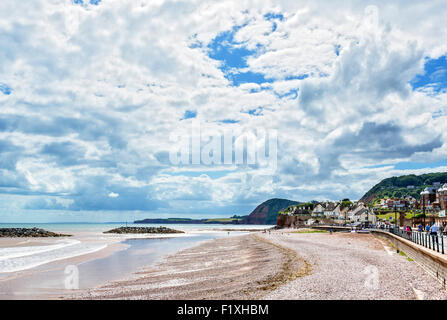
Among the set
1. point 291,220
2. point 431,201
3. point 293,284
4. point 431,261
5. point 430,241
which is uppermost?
point 431,201

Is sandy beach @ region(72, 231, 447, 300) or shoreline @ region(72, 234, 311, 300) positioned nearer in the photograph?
sandy beach @ region(72, 231, 447, 300)

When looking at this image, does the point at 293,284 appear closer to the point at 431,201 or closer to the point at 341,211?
the point at 431,201

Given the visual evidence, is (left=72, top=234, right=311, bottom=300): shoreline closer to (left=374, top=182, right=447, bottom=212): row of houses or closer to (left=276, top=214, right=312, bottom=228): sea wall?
(left=374, top=182, right=447, bottom=212): row of houses

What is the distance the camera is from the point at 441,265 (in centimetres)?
1472

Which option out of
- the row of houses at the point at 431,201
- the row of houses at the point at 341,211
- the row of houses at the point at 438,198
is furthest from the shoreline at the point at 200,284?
the row of houses at the point at 341,211

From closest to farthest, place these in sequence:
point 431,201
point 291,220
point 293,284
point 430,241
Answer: point 293,284 < point 430,241 < point 431,201 < point 291,220

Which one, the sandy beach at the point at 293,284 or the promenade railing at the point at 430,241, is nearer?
the sandy beach at the point at 293,284

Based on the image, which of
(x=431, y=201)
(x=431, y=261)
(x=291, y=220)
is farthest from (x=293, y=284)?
(x=431, y=201)

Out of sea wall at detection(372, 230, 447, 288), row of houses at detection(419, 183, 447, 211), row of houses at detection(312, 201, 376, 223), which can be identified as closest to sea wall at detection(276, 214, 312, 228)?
row of houses at detection(312, 201, 376, 223)

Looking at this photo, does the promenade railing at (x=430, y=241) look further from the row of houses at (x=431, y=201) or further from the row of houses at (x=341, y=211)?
the row of houses at (x=341, y=211)

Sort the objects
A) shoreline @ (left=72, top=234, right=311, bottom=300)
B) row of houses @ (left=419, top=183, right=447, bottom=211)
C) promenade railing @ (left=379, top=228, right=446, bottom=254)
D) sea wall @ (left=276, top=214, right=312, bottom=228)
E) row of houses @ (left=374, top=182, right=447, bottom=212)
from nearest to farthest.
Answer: shoreline @ (left=72, top=234, right=311, bottom=300), promenade railing @ (left=379, top=228, right=446, bottom=254), row of houses @ (left=419, top=183, right=447, bottom=211), row of houses @ (left=374, top=182, right=447, bottom=212), sea wall @ (left=276, top=214, right=312, bottom=228)

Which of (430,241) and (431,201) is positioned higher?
(431,201)
